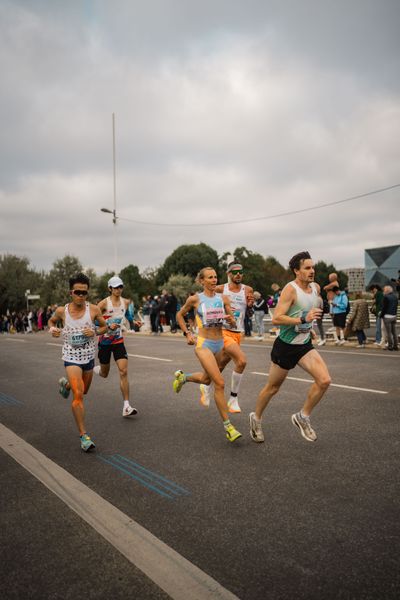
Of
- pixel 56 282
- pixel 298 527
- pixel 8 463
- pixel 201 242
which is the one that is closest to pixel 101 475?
pixel 8 463

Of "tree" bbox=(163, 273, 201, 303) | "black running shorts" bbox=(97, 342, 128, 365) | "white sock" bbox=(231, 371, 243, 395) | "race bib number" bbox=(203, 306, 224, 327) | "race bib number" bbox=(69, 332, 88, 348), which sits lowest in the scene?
"white sock" bbox=(231, 371, 243, 395)

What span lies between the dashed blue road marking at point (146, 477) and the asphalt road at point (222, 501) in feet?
0.06

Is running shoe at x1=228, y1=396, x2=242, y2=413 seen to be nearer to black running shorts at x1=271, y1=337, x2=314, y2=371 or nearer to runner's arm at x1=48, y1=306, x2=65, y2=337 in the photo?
black running shorts at x1=271, y1=337, x2=314, y2=371

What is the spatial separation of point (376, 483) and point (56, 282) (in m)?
74.1

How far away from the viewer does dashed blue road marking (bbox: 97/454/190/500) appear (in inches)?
143

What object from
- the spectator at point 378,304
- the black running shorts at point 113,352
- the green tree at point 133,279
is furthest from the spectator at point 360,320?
the green tree at point 133,279

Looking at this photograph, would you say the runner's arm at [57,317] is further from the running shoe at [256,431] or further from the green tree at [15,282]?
the green tree at [15,282]

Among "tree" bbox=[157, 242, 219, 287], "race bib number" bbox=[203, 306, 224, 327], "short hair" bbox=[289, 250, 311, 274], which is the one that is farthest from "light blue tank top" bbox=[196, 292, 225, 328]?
"tree" bbox=[157, 242, 219, 287]

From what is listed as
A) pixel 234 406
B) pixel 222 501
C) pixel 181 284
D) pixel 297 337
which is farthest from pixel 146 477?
pixel 181 284

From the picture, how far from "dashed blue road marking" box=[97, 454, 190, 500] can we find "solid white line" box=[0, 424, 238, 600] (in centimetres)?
43

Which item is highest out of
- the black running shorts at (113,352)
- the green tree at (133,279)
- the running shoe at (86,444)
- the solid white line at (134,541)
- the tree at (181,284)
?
the green tree at (133,279)

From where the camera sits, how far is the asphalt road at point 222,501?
248 centimetres

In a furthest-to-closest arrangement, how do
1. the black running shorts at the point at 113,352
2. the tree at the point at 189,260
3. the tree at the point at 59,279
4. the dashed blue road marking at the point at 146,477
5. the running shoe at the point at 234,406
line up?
the tree at the point at 189,260
the tree at the point at 59,279
the black running shorts at the point at 113,352
the running shoe at the point at 234,406
the dashed blue road marking at the point at 146,477

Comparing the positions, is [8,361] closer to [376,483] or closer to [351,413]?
[351,413]
